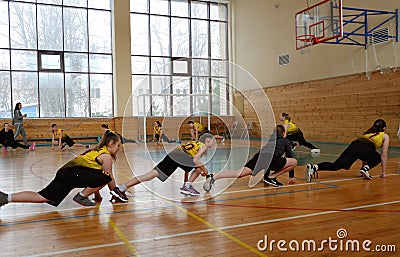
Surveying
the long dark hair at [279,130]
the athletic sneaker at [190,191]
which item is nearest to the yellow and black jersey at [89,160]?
the athletic sneaker at [190,191]

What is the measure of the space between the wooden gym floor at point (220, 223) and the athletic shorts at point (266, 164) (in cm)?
31

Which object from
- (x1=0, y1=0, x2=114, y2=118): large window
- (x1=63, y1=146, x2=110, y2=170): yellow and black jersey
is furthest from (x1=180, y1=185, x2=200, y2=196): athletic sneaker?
(x1=0, y1=0, x2=114, y2=118): large window

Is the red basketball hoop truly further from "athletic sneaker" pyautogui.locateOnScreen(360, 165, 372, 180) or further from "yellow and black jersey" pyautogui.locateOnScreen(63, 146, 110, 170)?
"yellow and black jersey" pyautogui.locateOnScreen(63, 146, 110, 170)

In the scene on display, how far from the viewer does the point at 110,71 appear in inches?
696

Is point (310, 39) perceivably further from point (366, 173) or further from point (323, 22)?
point (366, 173)

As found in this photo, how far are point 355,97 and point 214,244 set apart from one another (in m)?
11.1

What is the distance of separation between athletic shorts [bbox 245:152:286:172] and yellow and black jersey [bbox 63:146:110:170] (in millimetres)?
2088

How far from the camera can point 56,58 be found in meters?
16.9

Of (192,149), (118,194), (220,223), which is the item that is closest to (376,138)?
(192,149)

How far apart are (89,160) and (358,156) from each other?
3949 millimetres

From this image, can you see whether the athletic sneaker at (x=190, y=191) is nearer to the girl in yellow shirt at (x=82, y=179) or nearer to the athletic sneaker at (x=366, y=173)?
the girl in yellow shirt at (x=82, y=179)

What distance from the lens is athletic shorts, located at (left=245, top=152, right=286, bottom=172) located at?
5.52 m

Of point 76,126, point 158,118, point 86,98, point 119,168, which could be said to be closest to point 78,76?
point 86,98

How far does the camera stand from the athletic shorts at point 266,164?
5516 millimetres
